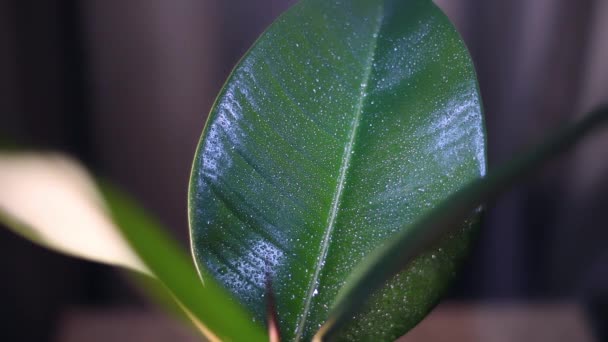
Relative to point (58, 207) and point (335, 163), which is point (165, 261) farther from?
point (335, 163)

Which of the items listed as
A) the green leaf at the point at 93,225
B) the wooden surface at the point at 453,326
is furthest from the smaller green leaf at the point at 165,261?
the wooden surface at the point at 453,326

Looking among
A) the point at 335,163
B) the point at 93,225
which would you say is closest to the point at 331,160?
the point at 335,163

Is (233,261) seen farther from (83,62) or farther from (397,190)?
(83,62)

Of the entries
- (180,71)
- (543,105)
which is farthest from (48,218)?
(543,105)

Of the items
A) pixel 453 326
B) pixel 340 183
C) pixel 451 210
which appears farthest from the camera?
pixel 453 326

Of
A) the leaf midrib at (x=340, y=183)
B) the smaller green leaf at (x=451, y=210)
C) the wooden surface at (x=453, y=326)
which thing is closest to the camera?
the smaller green leaf at (x=451, y=210)

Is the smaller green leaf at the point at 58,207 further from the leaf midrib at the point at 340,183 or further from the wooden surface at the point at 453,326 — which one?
the wooden surface at the point at 453,326

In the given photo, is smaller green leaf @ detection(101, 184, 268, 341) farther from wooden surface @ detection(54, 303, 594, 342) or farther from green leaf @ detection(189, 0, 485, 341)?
wooden surface @ detection(54, 303, 594, 342)
